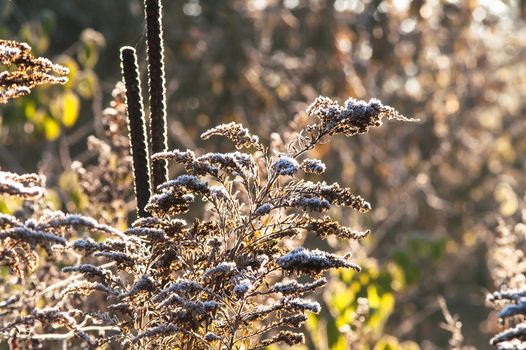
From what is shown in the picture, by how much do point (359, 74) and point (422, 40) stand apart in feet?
4.29

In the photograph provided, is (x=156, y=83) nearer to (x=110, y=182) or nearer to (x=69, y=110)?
(x=110, y=182)

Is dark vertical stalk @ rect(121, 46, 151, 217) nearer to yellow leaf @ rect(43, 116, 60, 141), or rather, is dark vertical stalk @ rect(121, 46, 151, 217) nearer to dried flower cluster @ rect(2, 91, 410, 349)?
dried flower cluster @ rect(2, 91, 410, 349)

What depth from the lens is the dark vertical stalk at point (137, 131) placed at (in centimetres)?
312

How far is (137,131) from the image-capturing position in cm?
314

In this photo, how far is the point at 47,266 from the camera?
4219 mm

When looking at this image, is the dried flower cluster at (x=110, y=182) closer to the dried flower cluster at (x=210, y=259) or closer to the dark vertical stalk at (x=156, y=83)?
the dark vertical stalk at (x=156, y=83)

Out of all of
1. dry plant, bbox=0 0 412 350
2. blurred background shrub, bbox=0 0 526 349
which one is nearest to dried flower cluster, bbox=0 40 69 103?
dry plant, bbox=0 0 412 350

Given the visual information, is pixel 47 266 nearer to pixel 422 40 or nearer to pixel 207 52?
pixel 207 52

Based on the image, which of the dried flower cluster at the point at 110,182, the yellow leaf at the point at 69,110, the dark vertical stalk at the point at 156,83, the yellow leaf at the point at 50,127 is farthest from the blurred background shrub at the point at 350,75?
the dark vertical stalk at the point at 156,83

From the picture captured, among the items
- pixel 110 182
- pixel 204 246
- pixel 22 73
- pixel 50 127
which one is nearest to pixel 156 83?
pixel 22 73

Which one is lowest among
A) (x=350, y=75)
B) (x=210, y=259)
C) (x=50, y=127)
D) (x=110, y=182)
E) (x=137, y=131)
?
(x=210, y=259)

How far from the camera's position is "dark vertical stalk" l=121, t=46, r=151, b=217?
3119 mm

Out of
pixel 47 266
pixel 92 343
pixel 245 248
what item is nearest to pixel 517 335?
pixel 245 248

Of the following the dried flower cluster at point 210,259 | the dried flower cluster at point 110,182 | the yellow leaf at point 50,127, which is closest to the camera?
the dried flower cluster at point 210,259
